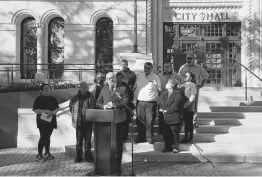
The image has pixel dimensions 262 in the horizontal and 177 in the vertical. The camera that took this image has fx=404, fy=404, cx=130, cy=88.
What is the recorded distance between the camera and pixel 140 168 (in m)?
9.01

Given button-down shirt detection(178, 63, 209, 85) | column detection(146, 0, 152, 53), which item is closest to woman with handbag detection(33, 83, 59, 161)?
button-down shirt detection(178, 63, 209, 85)

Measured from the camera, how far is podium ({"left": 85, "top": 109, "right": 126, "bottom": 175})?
823 centimetres

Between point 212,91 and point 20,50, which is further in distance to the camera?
point 20,50

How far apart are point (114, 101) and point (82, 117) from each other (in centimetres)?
130

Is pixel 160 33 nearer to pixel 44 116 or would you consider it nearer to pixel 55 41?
pixel 55 41

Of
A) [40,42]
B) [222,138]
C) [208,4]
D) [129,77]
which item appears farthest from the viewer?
[40,42]

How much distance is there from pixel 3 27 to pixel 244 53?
12.0m

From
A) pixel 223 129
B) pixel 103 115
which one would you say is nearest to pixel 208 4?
pixel 223 129

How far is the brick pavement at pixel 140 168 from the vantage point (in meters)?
8.52

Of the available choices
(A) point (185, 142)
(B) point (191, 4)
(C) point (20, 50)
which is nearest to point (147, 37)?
(B) point (191, 4)

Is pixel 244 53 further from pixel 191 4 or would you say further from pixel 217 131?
pixel 217 131

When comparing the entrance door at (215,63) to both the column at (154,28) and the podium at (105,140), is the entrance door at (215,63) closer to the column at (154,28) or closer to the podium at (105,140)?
the column at (154,28)

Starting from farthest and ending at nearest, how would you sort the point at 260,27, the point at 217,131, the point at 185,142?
the point at 260,27 → the point at 217,131 → the point at 185,142

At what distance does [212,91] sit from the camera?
15367 millimetres
